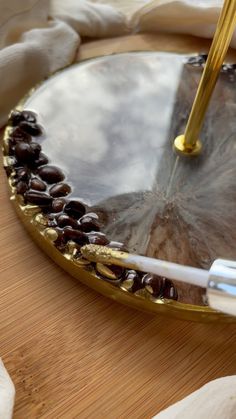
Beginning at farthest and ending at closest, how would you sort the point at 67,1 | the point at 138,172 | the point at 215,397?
the point at 67,1
the point at 138,172
the point at 215,397

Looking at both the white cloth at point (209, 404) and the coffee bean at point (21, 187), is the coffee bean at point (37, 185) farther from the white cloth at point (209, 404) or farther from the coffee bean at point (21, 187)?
the white cloth at point (209, 404)

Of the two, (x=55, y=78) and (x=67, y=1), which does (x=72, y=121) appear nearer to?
(x=55, y=78)

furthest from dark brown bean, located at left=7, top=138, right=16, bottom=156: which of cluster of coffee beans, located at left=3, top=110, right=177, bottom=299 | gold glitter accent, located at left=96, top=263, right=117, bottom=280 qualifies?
gold glitter accent, located at left=96, top=263, right=117, bottom=280

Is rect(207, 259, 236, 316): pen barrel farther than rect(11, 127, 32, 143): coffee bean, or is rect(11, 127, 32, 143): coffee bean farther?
rect(11, 127, 32, 143): coffee bean

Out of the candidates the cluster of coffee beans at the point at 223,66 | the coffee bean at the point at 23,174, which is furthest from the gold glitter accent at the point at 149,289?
the cluster of coffee beans at the point at 223,66

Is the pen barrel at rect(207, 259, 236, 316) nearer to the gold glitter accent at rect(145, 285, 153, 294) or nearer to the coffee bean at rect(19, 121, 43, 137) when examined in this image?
the gold glitter accent at rect(145, 285, 153, 294)

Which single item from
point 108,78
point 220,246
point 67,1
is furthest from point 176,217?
point 67,1

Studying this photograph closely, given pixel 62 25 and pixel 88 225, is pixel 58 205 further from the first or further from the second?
pixel 62 25
